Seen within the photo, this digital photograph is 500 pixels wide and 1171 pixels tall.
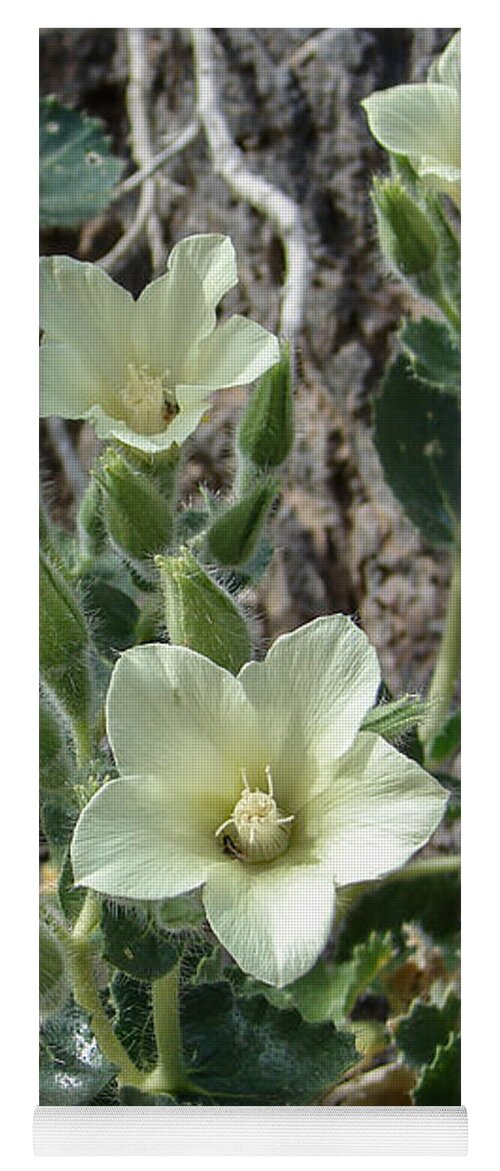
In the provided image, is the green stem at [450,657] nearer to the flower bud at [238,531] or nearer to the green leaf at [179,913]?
the flower bud at [238,531]

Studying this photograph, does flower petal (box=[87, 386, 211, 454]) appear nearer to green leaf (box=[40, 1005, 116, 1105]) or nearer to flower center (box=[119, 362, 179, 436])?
flower center (box=[119, 362, 179, 436])

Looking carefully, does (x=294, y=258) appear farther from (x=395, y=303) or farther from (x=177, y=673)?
(x=177, y=673)

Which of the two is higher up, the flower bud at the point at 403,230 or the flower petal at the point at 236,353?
the flower bud at the point at 403,230

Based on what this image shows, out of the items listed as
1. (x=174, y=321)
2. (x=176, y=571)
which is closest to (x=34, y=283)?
(x=174, y=321)

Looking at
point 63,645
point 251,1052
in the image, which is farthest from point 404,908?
point 63,645

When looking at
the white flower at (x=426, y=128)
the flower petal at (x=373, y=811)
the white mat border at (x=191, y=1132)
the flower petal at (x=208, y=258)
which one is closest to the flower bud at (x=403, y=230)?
the white flower at (x=426, y=128)

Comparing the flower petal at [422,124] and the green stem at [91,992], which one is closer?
the green stem at [91,992]

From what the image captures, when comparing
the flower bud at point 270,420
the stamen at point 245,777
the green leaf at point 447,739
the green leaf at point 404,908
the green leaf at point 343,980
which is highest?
the flower bud at point 270,420
